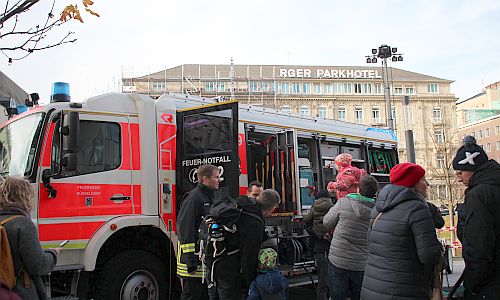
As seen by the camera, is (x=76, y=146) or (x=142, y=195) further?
(x=142, y=195)

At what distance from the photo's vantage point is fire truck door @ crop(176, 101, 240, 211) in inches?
267

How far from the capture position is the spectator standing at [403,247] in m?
3.48

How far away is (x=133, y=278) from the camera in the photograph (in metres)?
6.43

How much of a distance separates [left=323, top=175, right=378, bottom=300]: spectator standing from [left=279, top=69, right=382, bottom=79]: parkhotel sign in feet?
198

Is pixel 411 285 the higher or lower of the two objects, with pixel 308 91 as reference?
lower

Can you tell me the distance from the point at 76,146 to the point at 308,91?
196ft

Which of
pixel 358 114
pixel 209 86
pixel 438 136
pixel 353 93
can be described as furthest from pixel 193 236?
pixel 353 93

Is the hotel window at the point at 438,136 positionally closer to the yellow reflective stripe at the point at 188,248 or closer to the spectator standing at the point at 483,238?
the yellow reflective stripe at the point at 188,248

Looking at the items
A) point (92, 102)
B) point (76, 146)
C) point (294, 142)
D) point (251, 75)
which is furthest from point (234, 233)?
point (251, 75)

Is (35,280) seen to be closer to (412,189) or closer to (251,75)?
(412,189)

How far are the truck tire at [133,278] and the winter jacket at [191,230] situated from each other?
134cm

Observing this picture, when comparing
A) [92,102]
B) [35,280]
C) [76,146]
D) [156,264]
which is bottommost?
[156,264]

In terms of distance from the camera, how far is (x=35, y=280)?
3.71 meters

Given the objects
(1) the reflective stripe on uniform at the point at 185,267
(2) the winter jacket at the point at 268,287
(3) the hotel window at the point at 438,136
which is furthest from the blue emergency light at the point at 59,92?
(3) the hotel window at the point at 438,136
